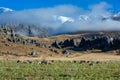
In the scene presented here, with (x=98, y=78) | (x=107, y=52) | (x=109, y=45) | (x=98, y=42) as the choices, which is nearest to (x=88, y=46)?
(x=98, y=42)

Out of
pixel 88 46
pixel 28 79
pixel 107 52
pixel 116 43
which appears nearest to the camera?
pixel 28 79

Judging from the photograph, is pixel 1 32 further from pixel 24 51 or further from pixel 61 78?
pixel 61 78

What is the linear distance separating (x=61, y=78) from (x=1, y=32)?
87787 mm

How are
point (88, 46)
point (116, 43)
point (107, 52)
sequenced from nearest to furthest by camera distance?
point (107, 52) → point (116, 43) → point (88, 46)

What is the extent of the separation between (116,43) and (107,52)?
10.1 meters

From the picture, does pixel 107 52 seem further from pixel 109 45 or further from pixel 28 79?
pixel 28 79

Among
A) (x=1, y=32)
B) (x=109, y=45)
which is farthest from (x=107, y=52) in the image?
(x=1, y=32)

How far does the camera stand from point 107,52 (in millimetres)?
103375

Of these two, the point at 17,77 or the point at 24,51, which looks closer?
the point at 17,77

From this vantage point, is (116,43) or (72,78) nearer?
(72,78)

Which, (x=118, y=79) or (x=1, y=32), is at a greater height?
(x=1, y=32)

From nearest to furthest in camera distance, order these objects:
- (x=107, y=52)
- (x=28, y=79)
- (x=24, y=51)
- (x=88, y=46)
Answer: (x=28, y=79)
(x=24, y=51)
(x=107, y=52)
(x=88, y=46)

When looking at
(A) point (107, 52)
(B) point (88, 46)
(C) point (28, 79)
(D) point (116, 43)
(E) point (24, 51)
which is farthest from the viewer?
(B) point (88, 46)

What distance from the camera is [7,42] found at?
4134 inches
